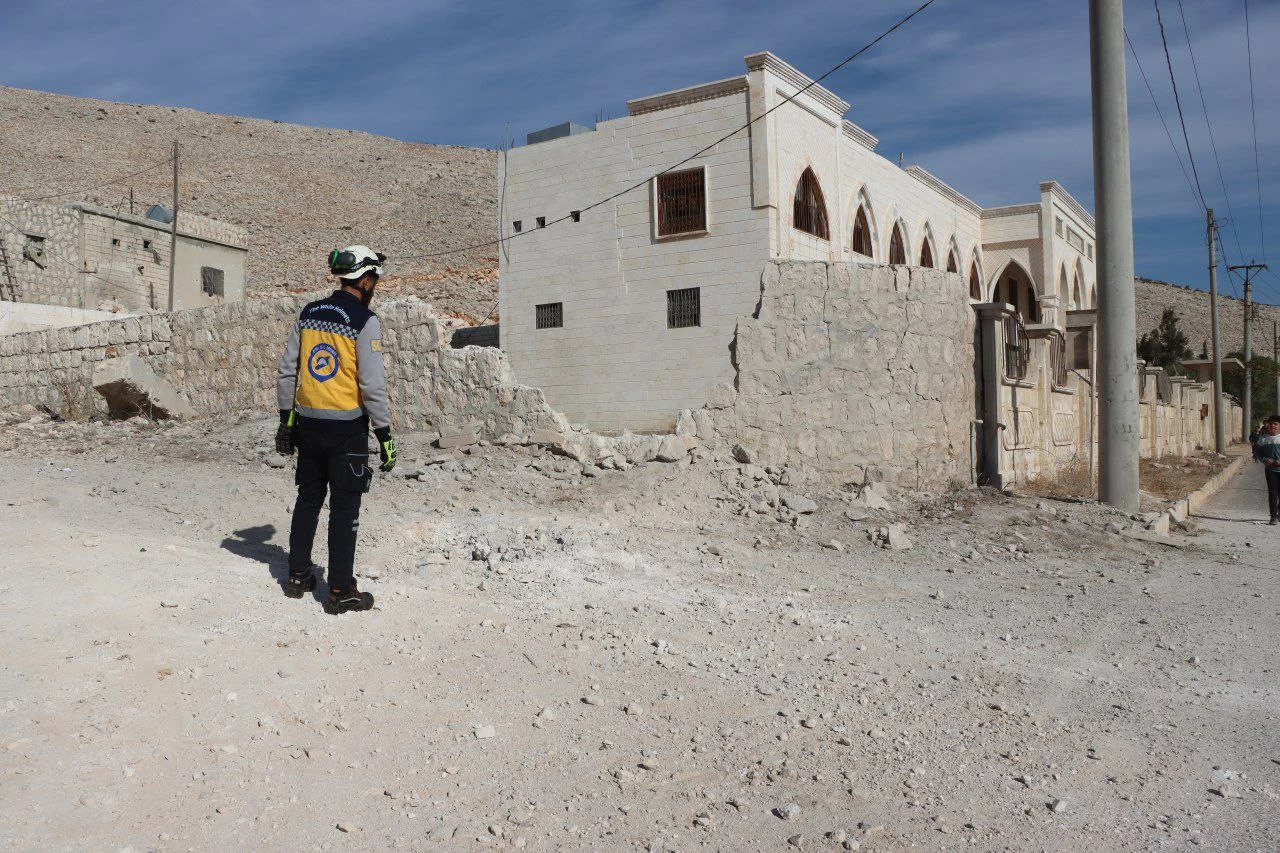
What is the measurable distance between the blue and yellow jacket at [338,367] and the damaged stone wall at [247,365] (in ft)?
21.8

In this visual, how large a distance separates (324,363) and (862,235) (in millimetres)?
13358

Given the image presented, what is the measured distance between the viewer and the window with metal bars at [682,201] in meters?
12.8

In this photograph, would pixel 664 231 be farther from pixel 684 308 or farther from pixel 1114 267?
pixel 1114 267

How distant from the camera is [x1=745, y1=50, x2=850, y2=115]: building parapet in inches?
488

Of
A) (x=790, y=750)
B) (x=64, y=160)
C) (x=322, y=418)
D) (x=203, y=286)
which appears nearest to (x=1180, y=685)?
(x=790, y=750)

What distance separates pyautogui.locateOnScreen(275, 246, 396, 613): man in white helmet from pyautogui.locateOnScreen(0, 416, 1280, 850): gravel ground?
35 centimetres

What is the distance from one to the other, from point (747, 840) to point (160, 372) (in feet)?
45.8

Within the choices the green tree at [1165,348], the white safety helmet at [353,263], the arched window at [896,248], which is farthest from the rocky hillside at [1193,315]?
the white safety helmet at [353,263]

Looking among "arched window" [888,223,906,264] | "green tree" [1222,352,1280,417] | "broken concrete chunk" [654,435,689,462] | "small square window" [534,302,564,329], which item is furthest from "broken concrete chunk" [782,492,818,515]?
"green tree" [1222,352,1280,417]

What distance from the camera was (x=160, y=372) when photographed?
14.2 m

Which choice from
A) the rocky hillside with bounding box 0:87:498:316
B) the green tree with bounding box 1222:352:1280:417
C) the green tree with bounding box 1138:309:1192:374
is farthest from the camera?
the green tree with bounding box 1138:309:1192:374

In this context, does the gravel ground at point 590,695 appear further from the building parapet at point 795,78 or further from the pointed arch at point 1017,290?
the pointed arch at point 1017,290

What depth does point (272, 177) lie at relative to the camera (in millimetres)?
68250

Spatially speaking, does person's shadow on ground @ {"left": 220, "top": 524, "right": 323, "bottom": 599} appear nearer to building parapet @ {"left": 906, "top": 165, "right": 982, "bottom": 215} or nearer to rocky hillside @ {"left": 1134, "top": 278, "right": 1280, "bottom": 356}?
building parapet @ {"left": 906, "top": 165, "right": 982, "bottom": 215}
